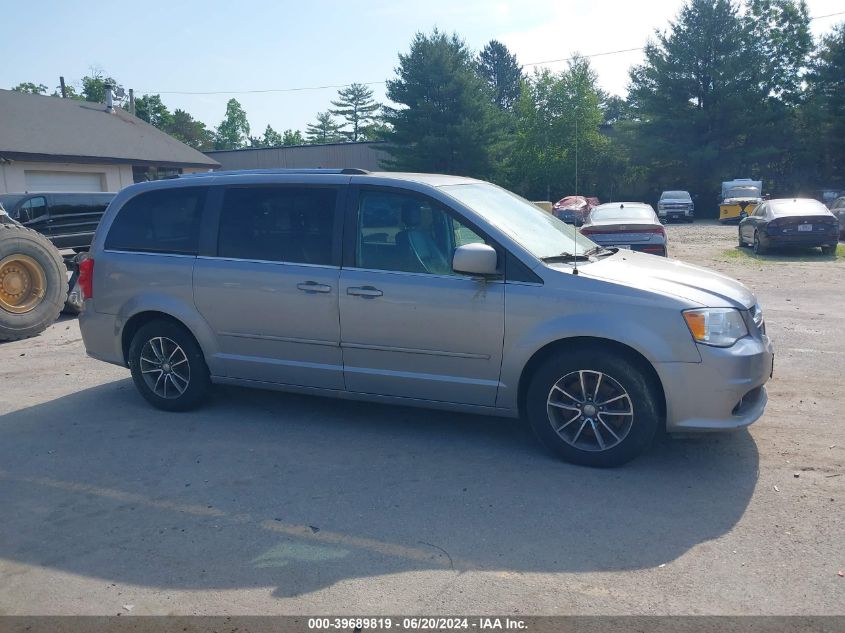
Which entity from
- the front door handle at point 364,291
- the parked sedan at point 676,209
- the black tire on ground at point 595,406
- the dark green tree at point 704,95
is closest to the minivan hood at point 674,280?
the black tire on ground at point 595,406

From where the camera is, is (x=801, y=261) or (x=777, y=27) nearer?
(x=801, y=261)

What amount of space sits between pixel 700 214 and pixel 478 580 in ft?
153

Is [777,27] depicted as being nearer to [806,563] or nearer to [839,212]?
[839,212]

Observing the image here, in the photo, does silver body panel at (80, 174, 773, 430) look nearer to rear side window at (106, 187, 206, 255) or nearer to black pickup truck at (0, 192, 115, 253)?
rear side window at (106, 187, 206, 255)

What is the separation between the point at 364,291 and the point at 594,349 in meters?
1.65

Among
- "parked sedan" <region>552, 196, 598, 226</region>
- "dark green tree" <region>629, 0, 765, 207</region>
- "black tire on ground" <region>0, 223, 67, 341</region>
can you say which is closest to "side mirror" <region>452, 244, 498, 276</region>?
"black tire on ground" <region>0, 223, 67, 341</region>

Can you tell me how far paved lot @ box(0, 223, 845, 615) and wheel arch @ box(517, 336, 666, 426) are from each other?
0.52 m

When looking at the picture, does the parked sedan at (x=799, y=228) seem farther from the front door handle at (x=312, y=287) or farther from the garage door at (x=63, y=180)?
the garage door at (x=63, y=180)

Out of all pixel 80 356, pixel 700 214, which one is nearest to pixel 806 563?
pixel 80 356

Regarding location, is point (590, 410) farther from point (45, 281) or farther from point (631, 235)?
point (631, 235)

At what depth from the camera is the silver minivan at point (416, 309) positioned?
477 centimetres

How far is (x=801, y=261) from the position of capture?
17.3 m

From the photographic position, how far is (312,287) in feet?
18.3

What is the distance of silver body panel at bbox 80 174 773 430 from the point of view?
15.5 ft
